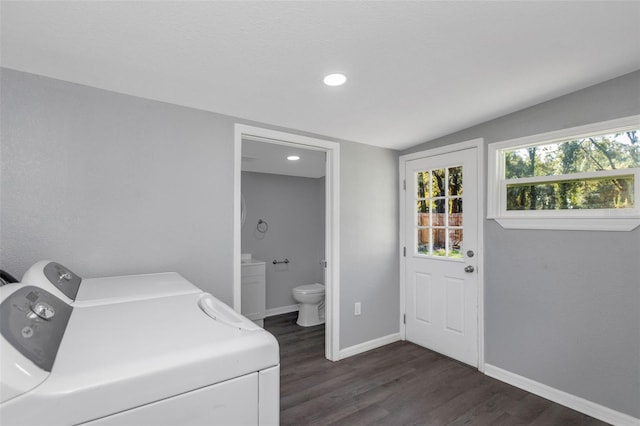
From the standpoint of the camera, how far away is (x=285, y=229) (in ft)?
15.5

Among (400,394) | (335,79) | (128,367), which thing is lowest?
(400,394)

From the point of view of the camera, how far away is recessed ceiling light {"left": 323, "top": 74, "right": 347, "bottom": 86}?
6.40 ft

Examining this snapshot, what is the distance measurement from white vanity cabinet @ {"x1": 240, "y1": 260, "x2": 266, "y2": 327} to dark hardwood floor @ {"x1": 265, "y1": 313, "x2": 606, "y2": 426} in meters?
0.78

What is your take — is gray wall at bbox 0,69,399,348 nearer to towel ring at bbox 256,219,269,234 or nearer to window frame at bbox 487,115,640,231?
towel ring at bbox 256,219,269,234

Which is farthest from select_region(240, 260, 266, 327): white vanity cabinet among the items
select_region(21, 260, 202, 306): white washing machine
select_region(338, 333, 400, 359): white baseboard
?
select_region(21, 260, 202, 306): white washing machine

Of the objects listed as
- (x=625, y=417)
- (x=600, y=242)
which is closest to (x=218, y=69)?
(x=600, y=242)

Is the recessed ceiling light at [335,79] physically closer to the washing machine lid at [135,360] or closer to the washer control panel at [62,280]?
the washing machine lid at [135,360]

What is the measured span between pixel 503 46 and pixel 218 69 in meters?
1.61

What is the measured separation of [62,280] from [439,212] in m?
3.04

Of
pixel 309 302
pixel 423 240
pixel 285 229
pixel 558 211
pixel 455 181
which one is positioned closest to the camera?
pixel 558 211

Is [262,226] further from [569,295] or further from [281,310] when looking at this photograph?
[569,295]

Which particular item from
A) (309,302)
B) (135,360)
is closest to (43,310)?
(135,360)

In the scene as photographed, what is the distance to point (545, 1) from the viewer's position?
4.75 ft

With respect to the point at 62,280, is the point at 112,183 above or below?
above
